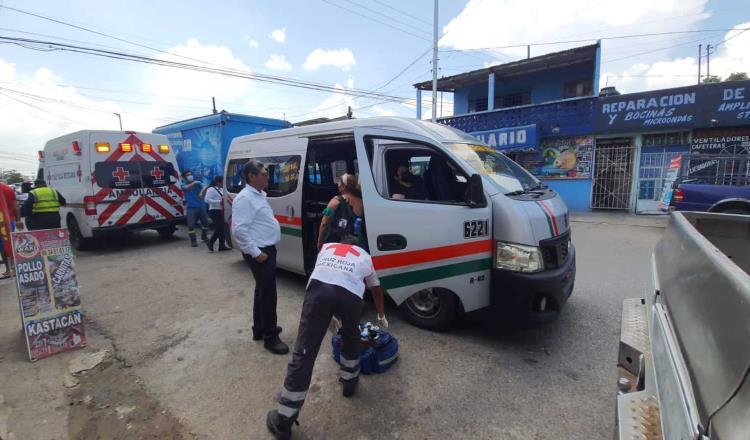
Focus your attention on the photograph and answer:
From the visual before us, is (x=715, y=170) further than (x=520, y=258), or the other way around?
(x=715, y=170)

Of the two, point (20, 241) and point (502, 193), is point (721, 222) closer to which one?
point (502, 193)

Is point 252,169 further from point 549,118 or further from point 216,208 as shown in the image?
point 549,118

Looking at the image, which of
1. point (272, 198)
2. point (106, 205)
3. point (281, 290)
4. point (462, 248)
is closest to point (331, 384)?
point (462, 248)

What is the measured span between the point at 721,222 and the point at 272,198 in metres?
4.62

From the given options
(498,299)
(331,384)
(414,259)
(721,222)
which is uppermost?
(721,222)

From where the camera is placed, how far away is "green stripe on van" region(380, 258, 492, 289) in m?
3.23

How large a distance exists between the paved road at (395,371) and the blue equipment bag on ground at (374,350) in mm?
93

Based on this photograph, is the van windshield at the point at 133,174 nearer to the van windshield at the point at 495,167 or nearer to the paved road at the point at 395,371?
the paved road at the point at 395,371

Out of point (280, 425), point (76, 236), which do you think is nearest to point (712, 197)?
point (280, 425)

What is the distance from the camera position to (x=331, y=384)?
9.52 ft

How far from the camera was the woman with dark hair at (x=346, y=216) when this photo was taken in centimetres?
338

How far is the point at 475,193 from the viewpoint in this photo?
3135 millimetres

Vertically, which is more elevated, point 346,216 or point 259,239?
point 346,216

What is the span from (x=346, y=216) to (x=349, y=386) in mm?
1511
